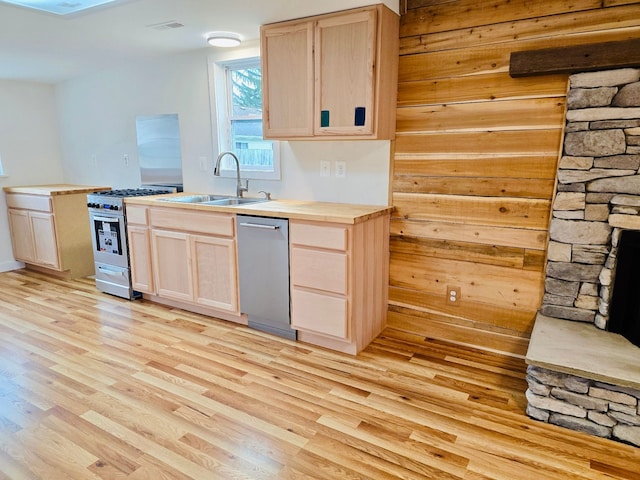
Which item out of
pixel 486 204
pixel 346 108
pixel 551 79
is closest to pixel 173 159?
pixel 346 108

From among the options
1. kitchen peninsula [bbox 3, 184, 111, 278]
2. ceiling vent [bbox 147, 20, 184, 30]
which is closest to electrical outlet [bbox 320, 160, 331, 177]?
ceiling vent [bbox 147, 20, 184, 30]

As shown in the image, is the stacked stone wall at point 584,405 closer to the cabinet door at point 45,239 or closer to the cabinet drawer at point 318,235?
the cabinet drawer at point 318,235

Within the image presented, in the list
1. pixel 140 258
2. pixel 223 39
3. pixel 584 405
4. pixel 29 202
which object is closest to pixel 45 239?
pixel 29 202

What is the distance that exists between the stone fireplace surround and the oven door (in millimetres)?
3327

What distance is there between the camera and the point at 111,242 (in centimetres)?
385

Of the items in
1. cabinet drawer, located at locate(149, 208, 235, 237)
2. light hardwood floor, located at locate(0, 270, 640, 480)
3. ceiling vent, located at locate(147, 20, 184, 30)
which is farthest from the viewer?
cabinet drawer, located at locate(149, 208, 235, 237)

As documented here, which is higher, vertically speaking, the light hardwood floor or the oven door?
the oven door

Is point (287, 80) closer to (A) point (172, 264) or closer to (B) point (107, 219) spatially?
(A) point (172, 264)

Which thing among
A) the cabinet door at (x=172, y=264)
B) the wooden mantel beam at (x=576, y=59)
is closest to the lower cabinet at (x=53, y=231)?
the cabinet door at (x=172, y=264)

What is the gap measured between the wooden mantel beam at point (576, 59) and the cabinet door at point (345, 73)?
841 millimetres

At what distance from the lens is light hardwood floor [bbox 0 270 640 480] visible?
5.90 ft

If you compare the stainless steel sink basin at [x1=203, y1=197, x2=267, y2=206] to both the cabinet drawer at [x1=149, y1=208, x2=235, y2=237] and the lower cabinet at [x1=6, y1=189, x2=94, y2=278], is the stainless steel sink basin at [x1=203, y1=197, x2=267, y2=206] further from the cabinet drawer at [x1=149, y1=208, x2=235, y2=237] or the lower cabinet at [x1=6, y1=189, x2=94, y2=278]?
the lower cabinet at [x1=6, y1=189, x2=94, y2=278]

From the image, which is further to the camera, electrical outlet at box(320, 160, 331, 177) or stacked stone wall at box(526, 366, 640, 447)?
electrical outlet at box(320, 160, 331, 177)

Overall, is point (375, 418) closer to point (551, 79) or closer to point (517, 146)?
point (517, 146)
